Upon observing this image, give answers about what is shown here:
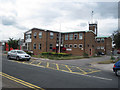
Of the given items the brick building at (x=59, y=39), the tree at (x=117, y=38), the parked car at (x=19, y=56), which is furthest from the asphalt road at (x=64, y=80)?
the brick building at (x=59, y=39)

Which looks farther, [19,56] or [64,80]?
[19,56]

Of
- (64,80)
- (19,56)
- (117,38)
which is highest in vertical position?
(117,38)

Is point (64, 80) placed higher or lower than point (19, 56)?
lower

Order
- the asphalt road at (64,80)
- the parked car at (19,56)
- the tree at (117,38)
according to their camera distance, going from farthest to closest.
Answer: the tree at (117,38) → the parked car at (19,56) → the asphalt road at (64,80)

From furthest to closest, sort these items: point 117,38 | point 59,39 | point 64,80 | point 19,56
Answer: point 59,39, point 117,38, point 19,56, point 64,80

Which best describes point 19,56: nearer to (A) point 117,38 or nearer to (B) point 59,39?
(B) point 59,39

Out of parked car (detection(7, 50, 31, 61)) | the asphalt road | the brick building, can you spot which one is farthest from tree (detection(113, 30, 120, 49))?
parked car (detection(7, 50, 31, 61))

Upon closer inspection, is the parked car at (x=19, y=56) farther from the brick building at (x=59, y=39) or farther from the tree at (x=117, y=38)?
the tree at (x=117, y=38)

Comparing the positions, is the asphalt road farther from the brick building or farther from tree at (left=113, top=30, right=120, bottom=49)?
the brick building

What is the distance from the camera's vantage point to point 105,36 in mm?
47375

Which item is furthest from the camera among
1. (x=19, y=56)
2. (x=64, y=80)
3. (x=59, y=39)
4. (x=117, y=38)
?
(x=59, y=39)

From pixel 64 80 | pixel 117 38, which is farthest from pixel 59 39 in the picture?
pixel 64 80

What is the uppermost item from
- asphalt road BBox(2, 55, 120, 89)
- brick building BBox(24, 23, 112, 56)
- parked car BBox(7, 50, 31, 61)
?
brick building BBox(24, 23, 112, 56)

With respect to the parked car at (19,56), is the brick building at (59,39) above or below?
above
